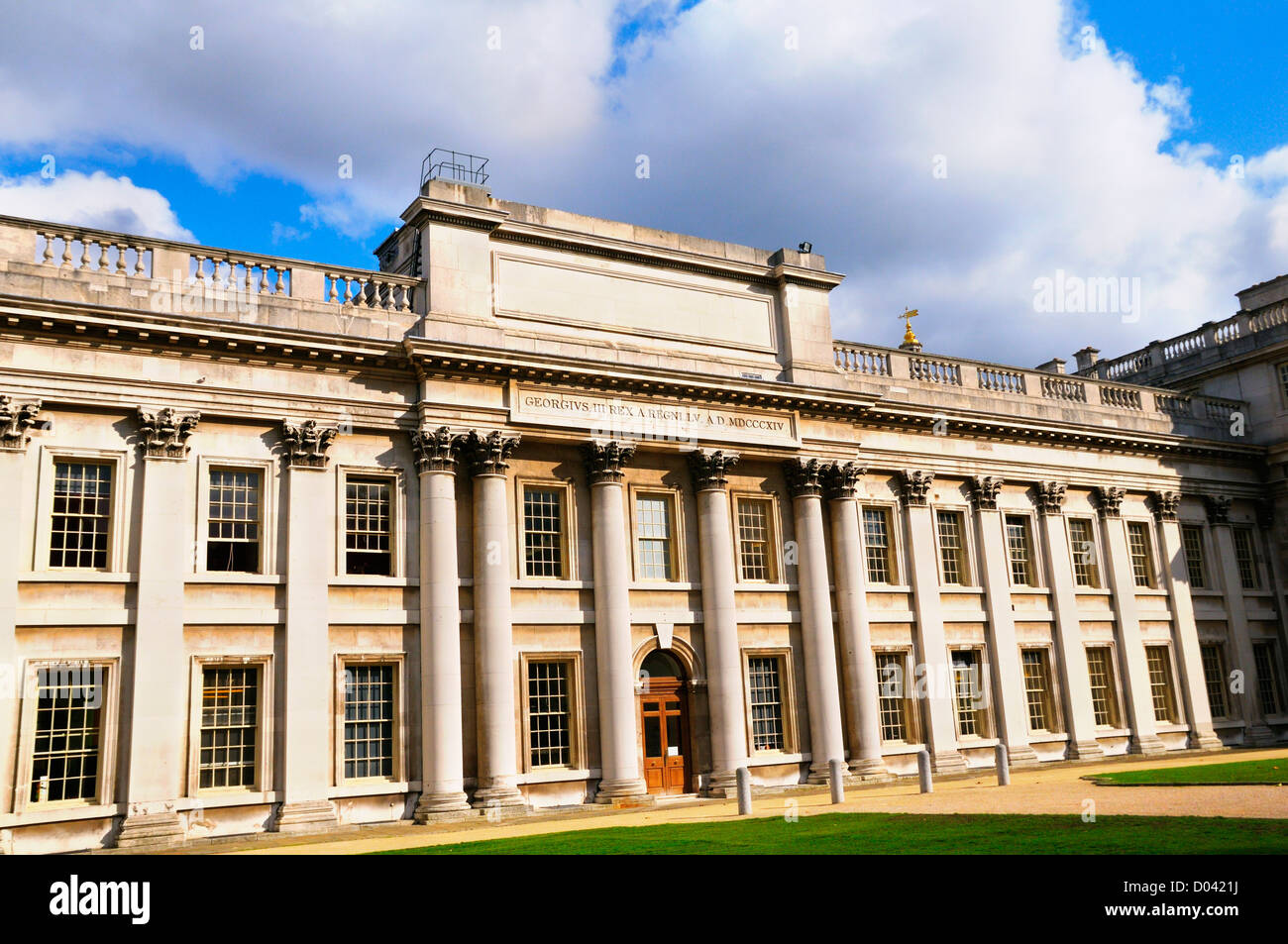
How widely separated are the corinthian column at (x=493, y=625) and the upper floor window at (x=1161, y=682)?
24650 mm

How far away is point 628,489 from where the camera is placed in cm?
2822

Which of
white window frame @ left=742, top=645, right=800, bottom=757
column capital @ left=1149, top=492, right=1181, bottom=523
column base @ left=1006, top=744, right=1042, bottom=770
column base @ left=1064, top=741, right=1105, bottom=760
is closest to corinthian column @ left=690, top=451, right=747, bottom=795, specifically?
white window frame @ left=742, top=645, right=800, bottom=757

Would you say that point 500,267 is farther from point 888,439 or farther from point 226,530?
point 888,439

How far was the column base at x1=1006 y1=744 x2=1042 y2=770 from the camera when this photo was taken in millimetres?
32031

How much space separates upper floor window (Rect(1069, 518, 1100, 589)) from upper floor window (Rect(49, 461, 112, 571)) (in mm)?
29844

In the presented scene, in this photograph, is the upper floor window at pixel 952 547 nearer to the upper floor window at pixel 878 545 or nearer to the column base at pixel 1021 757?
the upper floor window at pixel 878 545

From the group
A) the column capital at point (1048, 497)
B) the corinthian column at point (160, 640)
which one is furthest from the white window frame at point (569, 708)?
the column capital at point (1048, 497)

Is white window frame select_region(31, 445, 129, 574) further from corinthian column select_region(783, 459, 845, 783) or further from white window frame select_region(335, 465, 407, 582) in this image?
corinthian column select_region(783, 459, 845, 783)

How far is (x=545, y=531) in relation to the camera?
26969mm

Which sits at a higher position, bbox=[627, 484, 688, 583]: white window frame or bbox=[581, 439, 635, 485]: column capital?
bbox=[581, 439, 635, 485]: column capital

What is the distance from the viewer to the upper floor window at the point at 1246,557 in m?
40.9

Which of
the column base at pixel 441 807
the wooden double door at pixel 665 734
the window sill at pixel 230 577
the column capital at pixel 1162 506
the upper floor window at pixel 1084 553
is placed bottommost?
the column base at pixel 441 807

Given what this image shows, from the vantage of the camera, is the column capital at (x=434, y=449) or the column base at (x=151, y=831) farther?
the column capital at (x=434, y=449)
